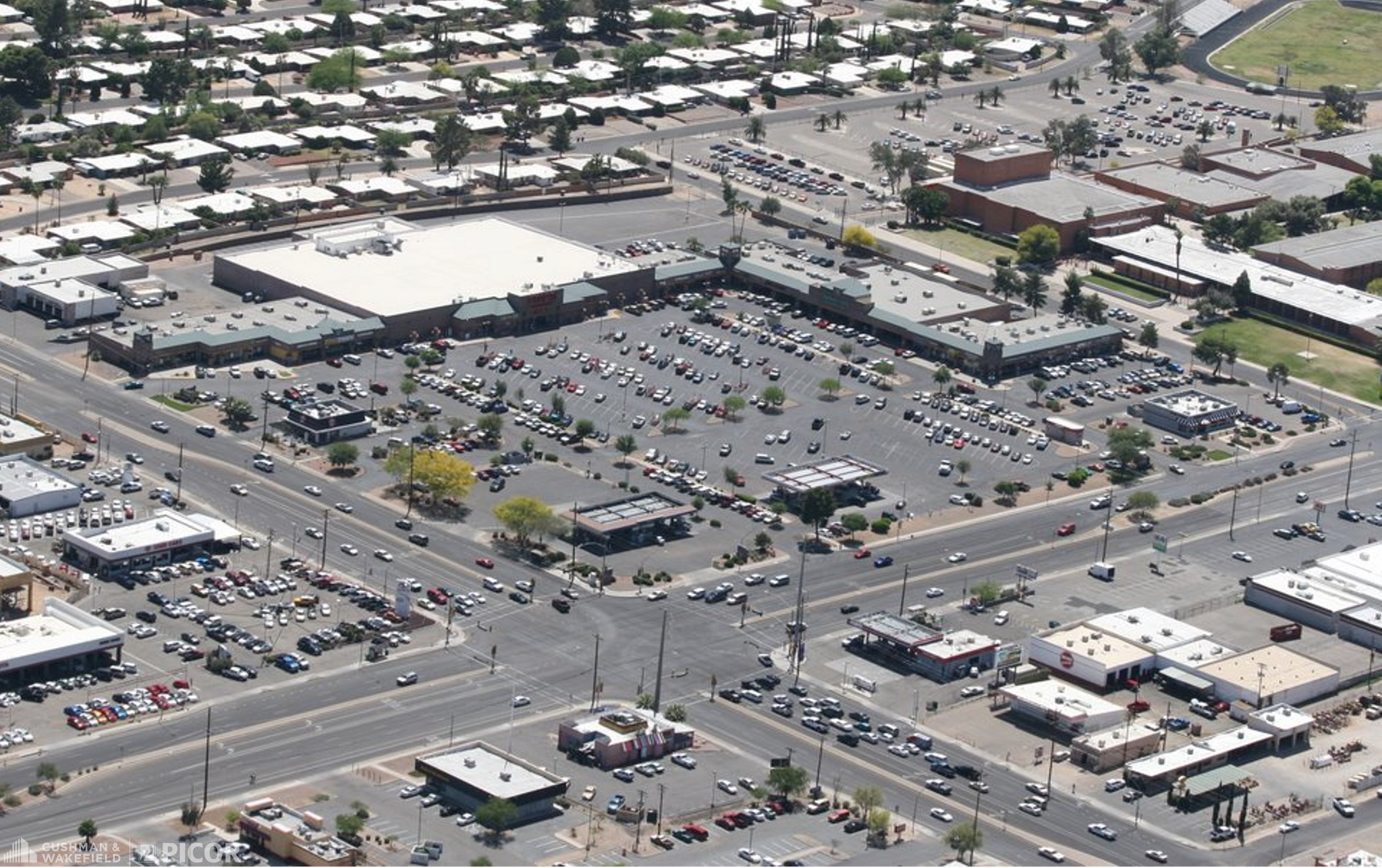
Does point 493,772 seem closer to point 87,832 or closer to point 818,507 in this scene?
point 87,832

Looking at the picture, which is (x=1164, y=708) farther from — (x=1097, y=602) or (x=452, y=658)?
(x=452, y=658)

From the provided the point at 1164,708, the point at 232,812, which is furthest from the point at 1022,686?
the point at 232,812

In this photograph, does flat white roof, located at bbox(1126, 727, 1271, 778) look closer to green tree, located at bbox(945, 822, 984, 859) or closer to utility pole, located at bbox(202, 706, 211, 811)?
green tree, located at bbox(945, 822, 984, 859)

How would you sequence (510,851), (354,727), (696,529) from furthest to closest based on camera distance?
(696,529) < (354,727) < (510,851)

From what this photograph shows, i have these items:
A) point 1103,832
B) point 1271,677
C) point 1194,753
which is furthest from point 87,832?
point 1271,677

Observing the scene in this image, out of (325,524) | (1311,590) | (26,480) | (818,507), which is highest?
(818,507)

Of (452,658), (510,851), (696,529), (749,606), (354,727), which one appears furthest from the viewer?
(696,529)
